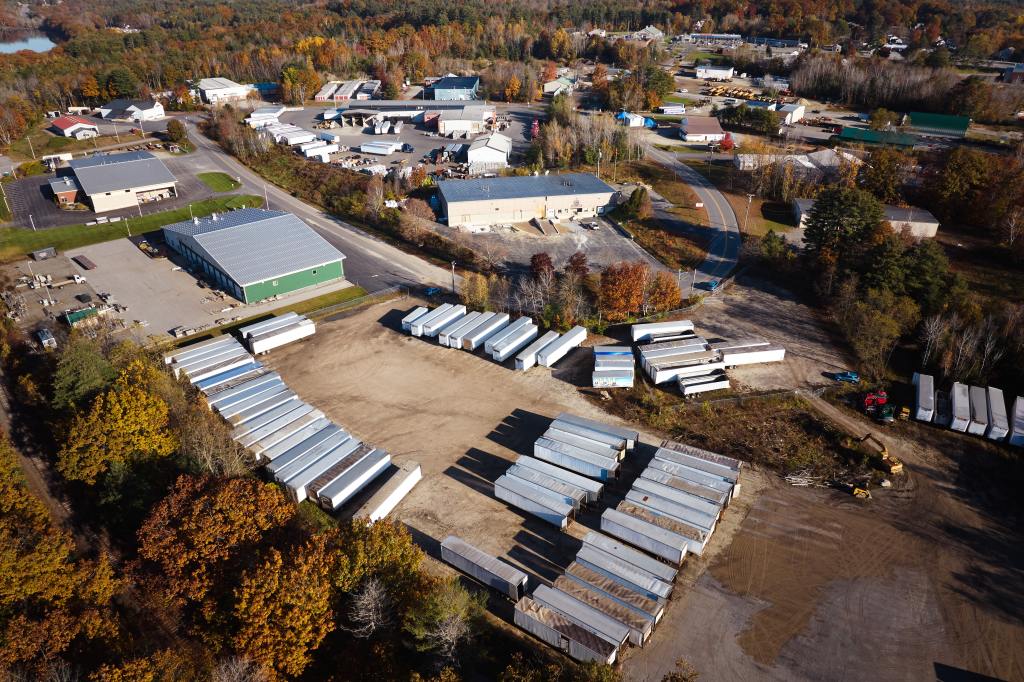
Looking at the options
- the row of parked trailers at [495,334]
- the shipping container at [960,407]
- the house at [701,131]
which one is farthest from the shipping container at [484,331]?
the house at [701,131]

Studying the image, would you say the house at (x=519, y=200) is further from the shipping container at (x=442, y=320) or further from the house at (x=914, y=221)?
the house at (x=914, y=221)

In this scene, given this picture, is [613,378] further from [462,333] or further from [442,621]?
[442,621]

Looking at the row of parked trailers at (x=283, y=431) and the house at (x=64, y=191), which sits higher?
the house at (x=64, y=191)

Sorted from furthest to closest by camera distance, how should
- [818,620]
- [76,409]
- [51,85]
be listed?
1. [51,85]
2. [76,409]
3. [818,620]

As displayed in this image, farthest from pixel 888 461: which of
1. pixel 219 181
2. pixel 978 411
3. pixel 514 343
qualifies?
pixel 219 181

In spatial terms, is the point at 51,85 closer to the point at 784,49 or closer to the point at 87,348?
the point at 87,348

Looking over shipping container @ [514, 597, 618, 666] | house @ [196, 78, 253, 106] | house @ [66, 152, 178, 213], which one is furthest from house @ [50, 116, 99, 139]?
shipping container @ [514, 597, 618, 666]

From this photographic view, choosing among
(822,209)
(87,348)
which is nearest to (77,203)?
(87,348)
